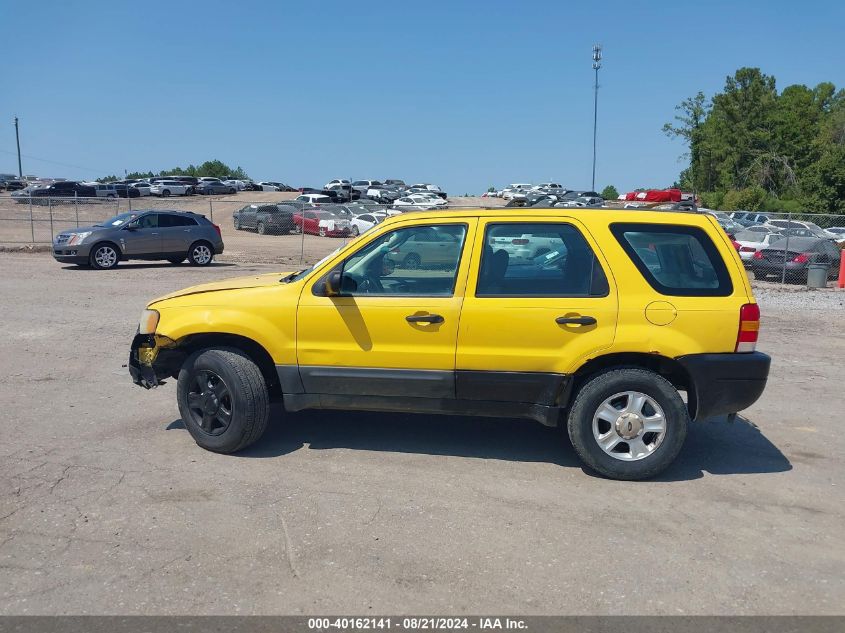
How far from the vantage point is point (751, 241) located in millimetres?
22609

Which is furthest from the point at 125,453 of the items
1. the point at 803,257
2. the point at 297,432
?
the point at 803,257

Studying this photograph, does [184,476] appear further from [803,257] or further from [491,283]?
[803,257]

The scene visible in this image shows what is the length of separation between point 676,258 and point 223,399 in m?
3.45

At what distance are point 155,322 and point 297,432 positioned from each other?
56.8 inches

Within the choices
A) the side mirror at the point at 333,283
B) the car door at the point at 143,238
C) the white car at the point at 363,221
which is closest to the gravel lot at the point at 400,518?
the side mirror at the point at 333,283

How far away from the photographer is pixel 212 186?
67.2m

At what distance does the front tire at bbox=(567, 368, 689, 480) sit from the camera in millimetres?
5586

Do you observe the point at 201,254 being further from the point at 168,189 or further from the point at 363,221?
the point at 168,189

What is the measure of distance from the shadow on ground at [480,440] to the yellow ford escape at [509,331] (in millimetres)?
422

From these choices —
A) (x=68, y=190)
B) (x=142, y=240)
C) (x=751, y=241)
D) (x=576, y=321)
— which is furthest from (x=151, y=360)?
(x=68, y=190)

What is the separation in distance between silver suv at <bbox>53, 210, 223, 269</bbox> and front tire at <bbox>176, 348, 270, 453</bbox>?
626 inches

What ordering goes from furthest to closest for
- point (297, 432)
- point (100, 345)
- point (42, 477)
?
point (100, 345) → point (297, 432) → point (42, 477)

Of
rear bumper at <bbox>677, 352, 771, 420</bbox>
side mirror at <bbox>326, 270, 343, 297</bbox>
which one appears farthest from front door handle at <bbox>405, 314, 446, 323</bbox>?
rear bumper at <bbox>677, 352, 771, 420</bbox>

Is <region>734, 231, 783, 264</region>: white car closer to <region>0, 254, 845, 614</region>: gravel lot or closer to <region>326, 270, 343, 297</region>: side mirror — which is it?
<region>0, 254, 845, 614</region>: gravel lot
